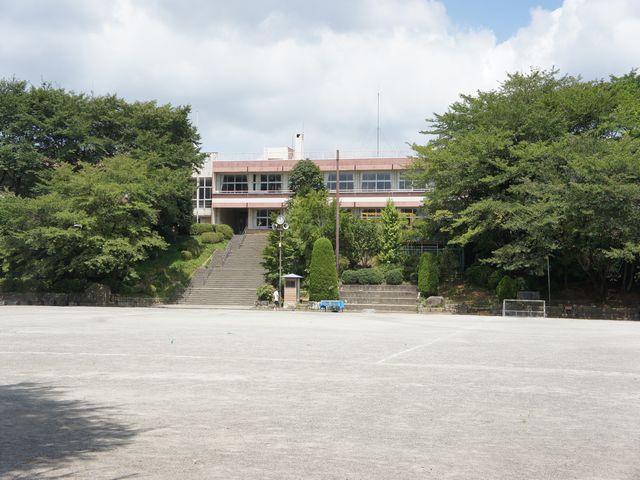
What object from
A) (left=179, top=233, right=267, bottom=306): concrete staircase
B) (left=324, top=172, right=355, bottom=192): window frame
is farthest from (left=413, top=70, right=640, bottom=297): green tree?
(left=324, top=172, right=355, bottom=192): window frame

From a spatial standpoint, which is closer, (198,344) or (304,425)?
(304,425)

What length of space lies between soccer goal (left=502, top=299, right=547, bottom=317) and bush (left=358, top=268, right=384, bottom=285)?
9.53 m

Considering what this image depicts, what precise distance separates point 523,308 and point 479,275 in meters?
6.89

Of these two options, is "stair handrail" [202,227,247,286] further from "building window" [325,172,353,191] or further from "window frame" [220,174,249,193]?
"building window" [325,172,353,191]

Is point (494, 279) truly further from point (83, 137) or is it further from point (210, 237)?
point (83, 137)

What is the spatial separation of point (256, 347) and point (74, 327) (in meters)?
8.69

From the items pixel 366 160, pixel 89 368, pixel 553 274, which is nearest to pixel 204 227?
pixel 366 160

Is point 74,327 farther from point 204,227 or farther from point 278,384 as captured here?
point 204,227

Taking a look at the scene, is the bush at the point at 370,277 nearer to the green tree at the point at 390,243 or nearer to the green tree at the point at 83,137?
the green tree at the point at 390,243

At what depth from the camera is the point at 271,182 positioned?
64188 millimetres

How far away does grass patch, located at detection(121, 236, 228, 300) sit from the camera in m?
44.8

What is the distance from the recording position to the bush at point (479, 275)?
41.9m

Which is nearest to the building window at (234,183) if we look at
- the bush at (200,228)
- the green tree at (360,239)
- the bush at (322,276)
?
the bush at (200,228)

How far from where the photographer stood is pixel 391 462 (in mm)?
5832
